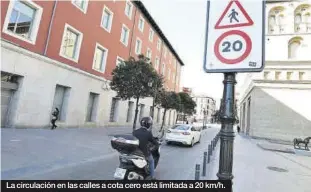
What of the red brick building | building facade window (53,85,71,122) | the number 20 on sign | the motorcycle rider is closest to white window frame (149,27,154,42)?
the red brick building

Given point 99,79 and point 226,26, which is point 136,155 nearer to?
point 226,26

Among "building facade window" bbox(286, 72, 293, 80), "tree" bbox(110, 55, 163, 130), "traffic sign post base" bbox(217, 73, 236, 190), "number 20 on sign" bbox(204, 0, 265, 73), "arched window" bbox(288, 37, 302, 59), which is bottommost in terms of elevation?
"traffic sign post base" bbox(217, 73, 236, 190)

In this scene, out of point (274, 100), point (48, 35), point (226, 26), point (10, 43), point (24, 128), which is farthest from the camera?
point (274, 100)

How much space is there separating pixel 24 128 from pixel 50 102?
2335mm

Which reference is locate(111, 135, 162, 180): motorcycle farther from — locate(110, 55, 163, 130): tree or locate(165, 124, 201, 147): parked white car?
locate(110, 55, 163, 130): tree

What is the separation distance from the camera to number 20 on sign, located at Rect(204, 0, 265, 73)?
184cm

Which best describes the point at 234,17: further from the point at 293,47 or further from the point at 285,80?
the point at 293,47

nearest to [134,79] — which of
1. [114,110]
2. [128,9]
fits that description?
[114,110]

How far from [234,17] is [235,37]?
0.69 ft

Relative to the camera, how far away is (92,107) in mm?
18938

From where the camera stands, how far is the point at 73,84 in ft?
52.1

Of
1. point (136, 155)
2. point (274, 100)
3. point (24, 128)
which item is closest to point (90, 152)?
point (136, 155)

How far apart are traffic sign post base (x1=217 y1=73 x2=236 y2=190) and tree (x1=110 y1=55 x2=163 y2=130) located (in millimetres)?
12471

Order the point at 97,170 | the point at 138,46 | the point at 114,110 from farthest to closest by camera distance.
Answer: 1. the point at 138,46
2. the point at 114,110
3. the point at 97,170
